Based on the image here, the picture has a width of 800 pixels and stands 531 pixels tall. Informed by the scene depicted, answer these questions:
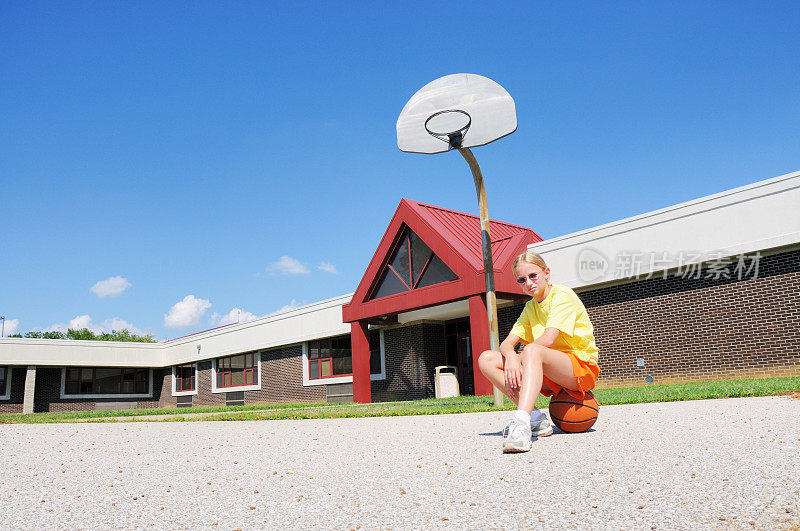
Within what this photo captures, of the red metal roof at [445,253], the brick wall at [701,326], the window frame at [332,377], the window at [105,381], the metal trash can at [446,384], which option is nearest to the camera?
the brick wall at [701,326]

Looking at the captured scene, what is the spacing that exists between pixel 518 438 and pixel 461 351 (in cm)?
1514

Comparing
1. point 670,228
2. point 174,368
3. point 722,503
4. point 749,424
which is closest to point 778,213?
point 670,228

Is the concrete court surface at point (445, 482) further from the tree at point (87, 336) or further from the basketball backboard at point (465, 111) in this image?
the tree at point (87, 336)

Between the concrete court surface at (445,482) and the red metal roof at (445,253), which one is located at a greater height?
→ the red metal roof at (445,253)

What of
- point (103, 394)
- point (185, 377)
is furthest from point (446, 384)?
point (103, 394)

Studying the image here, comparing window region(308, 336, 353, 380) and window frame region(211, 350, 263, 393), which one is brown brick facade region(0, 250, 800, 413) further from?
window frame region(211, 350, 263, 393)

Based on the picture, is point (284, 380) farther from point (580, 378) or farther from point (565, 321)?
point (565, 321)

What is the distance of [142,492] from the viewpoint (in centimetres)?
336

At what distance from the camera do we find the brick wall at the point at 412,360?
1880 cm

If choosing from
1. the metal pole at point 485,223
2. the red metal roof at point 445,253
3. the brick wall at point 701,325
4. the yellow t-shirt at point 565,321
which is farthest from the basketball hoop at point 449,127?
the brick wall at point 701,325

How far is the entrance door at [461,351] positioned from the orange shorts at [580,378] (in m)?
14.0

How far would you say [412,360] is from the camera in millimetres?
18938

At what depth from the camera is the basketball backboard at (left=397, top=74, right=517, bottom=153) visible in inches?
375

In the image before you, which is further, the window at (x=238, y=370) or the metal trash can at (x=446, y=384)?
the window at (x=238, y=370)
